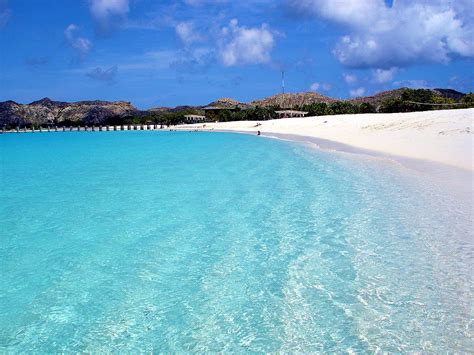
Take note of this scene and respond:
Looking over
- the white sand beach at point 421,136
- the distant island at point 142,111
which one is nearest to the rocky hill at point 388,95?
the distant island at point 142,111

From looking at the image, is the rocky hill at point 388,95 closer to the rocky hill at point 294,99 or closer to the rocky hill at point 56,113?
the rocky hill at point 294,99

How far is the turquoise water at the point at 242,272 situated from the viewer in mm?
4285

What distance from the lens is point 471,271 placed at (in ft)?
18.6

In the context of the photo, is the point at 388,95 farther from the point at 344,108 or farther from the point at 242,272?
the point at 242,272

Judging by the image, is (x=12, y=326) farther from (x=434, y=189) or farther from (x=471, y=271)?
(x=434, y=189)

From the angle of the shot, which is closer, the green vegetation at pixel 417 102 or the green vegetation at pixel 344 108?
the green vegetation at pixel 417 102

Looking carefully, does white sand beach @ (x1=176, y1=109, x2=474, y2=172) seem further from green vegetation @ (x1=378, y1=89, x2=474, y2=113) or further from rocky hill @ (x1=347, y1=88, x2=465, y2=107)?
rocky hill @ (x1=347, y1=88, x2=465, y2=107)

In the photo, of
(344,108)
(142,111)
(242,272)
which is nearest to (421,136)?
(242,272)

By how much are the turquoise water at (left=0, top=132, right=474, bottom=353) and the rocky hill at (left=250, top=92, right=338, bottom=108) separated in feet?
312

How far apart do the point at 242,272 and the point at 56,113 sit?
115962 millimetres

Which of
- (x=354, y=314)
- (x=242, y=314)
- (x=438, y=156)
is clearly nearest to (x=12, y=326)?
(x=242, y=314)

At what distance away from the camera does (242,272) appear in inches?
233

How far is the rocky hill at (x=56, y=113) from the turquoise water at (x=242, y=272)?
97551 millimetres

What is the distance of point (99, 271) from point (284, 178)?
9.17 m
